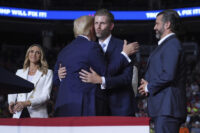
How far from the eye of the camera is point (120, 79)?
2625 mm

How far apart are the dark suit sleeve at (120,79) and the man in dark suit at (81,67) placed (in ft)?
0.19

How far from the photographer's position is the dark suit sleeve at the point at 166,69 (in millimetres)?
2383

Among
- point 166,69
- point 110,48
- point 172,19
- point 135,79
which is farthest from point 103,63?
point 135,79

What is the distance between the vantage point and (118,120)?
73.9 inches

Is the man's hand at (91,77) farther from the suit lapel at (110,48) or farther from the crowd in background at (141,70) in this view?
the crowd in background at (141,70)

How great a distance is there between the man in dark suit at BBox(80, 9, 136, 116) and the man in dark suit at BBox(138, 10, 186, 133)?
0.19 m

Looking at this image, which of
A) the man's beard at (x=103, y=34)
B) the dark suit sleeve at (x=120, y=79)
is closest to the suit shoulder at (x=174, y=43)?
the dark suit sleeve at (x=120, y=79)

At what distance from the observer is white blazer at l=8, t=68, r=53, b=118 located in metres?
3.35

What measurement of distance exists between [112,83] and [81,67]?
0.25 metres

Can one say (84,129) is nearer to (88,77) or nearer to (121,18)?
(88,77)

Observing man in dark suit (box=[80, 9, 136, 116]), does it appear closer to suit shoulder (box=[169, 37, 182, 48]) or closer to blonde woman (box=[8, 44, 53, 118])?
suit shoulder (box=[169, 37, 182, 48])

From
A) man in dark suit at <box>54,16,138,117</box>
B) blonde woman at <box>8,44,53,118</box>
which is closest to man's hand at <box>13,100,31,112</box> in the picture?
blonde woman at <box>8,44,53,118</box>

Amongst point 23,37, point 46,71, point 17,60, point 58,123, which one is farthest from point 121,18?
point 58,123

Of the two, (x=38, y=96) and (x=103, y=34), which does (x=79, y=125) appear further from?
(x=38, y=96)
